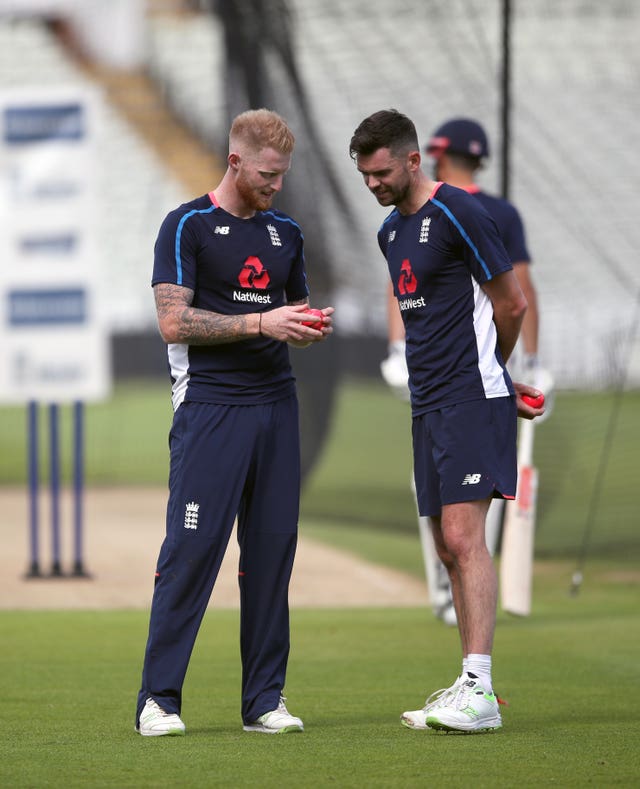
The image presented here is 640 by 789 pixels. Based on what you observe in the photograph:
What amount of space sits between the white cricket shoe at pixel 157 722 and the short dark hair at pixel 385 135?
175cm

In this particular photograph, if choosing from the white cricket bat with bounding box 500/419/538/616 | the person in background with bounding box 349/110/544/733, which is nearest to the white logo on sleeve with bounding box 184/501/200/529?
the person in background with bounding box 349/110/544/733

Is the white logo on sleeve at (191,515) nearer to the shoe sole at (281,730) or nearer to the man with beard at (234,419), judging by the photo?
the man with beard at (234,419)

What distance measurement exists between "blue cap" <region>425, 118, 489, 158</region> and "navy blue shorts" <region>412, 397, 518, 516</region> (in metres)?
2.27

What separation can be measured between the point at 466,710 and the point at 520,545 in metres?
2.82

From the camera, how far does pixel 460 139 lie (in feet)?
23.2

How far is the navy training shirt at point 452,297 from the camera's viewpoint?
16.3ft

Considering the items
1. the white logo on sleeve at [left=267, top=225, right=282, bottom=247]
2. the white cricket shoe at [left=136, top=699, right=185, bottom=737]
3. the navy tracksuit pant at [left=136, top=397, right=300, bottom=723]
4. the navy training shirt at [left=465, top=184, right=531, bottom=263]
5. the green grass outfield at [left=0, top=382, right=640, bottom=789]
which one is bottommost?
the green grass outfield at [left=0, top=382, right=640, bottom=789]

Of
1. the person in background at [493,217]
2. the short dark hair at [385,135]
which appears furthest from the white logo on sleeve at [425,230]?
the person in background at [493,217]

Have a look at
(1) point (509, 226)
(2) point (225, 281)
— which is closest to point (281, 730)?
(2) point (225, 281)

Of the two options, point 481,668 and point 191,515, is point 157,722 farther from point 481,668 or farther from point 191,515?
point 481,668

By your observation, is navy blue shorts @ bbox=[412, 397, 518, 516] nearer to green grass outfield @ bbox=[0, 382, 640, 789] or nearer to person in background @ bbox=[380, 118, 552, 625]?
green grass outfield @ bbox=[0, 382, 640, 789]

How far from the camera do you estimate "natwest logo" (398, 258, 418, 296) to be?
16.5ft

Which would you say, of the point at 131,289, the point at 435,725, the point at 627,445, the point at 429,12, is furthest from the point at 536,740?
the point at 627,445

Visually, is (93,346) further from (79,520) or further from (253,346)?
(253,346)
